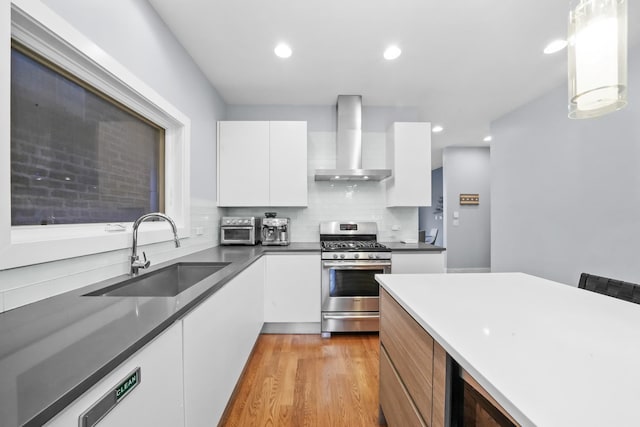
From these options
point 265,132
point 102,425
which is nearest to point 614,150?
point 265,132

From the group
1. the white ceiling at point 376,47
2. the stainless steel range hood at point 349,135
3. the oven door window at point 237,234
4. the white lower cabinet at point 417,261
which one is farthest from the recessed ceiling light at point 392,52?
the oven door window at point 237,234

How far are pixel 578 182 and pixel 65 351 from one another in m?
3.97

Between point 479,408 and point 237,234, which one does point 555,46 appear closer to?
point 479,408

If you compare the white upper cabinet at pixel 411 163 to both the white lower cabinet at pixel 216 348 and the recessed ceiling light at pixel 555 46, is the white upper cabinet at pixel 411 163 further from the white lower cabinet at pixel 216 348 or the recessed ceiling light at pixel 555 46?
the white lower cabinet at pixel 216 348

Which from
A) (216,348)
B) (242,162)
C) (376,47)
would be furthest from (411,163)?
(216,348)

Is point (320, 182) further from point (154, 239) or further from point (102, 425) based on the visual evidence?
point (102, 425)

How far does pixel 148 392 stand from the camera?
2.38 ft

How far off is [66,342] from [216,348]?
2.43ft

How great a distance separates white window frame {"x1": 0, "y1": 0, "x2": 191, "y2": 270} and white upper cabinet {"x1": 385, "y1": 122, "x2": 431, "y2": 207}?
226cm

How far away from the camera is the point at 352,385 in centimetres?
181

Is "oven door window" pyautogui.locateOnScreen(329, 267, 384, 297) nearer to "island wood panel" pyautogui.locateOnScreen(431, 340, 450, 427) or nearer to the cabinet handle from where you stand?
the cabinet handle

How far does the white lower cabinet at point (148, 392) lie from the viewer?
517 mm

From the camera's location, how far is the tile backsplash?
3.18m

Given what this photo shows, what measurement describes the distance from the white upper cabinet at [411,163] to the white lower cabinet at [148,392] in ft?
8.37
